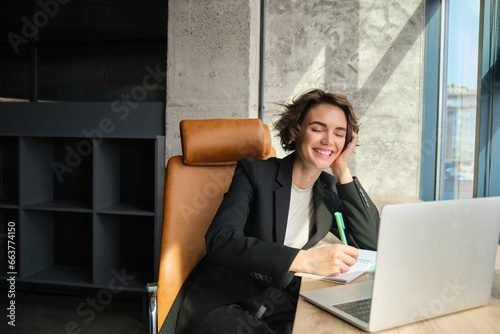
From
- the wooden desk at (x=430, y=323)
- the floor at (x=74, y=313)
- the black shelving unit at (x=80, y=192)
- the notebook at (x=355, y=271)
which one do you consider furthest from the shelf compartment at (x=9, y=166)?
the wooden desk at (x=430, y=323)

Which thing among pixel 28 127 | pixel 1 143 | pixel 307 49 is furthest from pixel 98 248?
pixel 307 49

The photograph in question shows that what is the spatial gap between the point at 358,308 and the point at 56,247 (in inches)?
117

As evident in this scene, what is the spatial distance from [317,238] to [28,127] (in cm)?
258

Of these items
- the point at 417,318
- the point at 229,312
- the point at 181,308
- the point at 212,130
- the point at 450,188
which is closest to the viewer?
the point at 417,318

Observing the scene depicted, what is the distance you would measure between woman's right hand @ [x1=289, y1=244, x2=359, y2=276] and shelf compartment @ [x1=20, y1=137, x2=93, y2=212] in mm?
2284

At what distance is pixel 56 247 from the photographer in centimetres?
321

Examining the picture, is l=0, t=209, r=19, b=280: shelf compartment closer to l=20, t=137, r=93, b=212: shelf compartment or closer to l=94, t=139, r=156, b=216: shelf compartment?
l=20, t=137, r=93, b=212: shelf compartment

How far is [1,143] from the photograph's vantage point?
3223mm

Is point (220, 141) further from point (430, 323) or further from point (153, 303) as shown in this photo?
point (430, 323)

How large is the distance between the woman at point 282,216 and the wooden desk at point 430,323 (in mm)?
363

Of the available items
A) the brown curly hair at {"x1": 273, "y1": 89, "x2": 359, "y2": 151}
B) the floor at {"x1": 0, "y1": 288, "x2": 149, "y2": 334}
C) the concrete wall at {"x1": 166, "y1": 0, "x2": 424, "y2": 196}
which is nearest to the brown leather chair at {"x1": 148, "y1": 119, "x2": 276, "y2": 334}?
the brown curly hair at {"x1": 273, "y1": 89, "x2": 359, "y2": 151}

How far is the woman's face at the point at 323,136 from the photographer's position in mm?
1549

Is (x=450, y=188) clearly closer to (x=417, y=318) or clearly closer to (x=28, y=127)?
(x=417, y=318)

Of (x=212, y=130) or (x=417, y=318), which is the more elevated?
(x=212, y=130)
